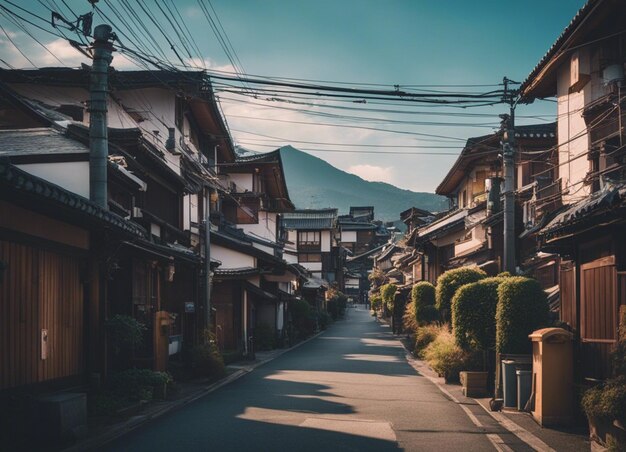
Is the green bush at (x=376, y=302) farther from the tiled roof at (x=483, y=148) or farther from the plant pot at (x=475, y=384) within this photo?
the plant pot at (x=475, y=384)

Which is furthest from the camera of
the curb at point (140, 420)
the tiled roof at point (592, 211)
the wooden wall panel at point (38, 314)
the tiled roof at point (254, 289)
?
the tiled roof at point (254, 289)

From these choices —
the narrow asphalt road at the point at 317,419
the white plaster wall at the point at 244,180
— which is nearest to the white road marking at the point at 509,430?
the narrow asphalt road at the point at 317,419

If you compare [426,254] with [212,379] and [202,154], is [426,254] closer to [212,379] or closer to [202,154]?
[202,154]

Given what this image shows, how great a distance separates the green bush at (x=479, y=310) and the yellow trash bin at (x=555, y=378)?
5.77m

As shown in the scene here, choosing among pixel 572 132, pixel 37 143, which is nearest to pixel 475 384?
pixel 572 132

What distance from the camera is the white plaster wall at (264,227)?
156 ft

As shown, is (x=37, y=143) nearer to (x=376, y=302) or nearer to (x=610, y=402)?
(x=610, y=402)

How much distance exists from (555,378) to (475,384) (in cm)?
538

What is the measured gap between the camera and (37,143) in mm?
16297

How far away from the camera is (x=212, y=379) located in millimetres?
21359

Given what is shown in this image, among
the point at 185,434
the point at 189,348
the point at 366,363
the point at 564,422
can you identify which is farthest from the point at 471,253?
the point at 185,434

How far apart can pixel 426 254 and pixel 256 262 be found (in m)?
14.7

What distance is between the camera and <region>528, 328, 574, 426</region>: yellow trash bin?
41.9 feet

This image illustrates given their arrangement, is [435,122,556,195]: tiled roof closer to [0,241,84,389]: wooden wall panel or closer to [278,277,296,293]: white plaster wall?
[278,277,296,293]: white plaster wall
